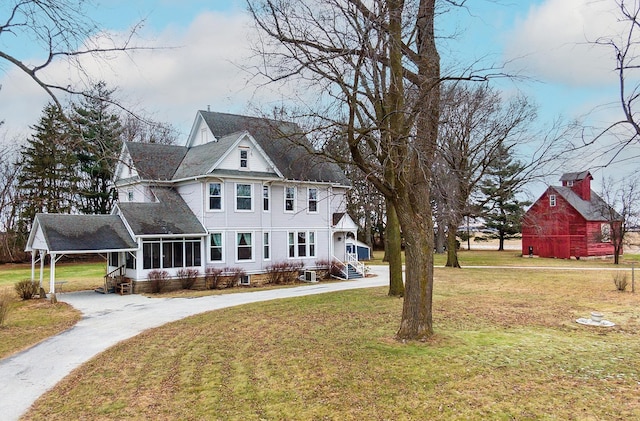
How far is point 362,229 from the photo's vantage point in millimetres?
54906

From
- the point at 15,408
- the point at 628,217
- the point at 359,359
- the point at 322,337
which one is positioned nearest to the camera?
the point at 15,408

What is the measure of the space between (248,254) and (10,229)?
27901 mm

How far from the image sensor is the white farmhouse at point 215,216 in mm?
22781

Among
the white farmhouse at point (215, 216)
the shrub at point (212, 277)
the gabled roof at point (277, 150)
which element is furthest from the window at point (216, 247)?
the gabled roof at point (277, 150)

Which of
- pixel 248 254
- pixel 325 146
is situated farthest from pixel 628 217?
pixel 325 146

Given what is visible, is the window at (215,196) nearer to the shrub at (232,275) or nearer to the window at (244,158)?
the window at (244,158)

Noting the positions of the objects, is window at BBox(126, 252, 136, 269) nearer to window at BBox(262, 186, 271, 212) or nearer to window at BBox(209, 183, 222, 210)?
window at BBox(209, 183, 222, 210)

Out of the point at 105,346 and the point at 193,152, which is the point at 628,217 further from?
the point at 105,346

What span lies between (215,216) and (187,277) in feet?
11.3

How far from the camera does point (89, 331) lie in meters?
13.7

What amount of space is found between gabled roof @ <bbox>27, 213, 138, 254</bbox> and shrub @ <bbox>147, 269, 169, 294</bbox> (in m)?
1.59

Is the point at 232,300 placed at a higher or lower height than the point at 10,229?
lower

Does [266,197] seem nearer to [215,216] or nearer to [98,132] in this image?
[215,216]

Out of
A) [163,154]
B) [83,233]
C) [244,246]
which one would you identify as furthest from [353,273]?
[83,233]
